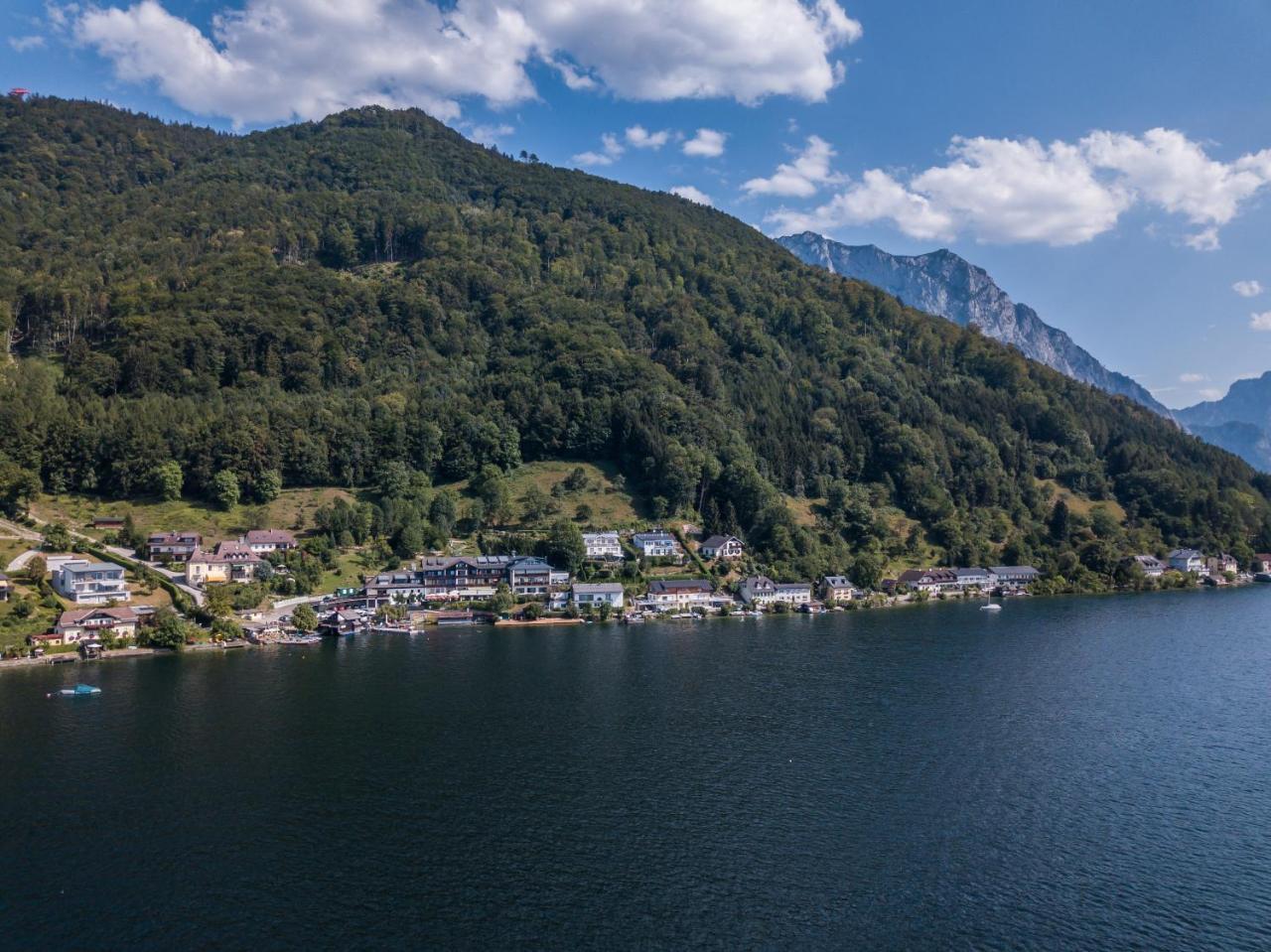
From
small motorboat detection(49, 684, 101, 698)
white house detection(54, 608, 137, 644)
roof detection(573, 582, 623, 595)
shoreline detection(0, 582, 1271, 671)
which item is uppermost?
roof detection(573, 582, 623, 595)

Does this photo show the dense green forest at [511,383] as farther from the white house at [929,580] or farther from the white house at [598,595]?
the white house at [598,595]

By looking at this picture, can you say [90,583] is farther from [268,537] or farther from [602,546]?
[602,546]

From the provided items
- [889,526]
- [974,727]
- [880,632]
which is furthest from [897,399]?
[974,727]

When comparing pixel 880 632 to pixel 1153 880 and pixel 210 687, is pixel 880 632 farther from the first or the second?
pixel 210 687

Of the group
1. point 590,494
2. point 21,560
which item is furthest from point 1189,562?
point 21,560

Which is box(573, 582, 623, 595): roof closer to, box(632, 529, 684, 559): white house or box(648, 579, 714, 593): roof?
box(648, 579, 714, 593): roof

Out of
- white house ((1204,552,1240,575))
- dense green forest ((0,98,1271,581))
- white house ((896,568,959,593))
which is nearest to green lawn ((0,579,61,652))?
dense green forest ((0,98,1271,581))
